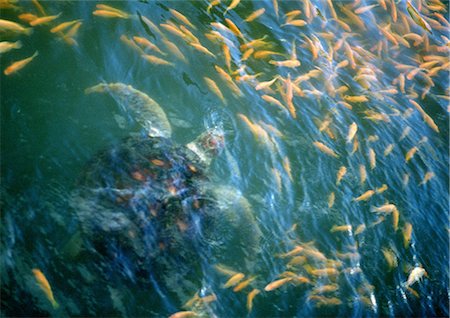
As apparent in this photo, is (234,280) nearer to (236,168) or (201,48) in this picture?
(236,168)

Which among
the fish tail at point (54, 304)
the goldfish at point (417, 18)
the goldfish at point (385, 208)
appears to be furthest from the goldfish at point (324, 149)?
the goldfish at point (417, 18)

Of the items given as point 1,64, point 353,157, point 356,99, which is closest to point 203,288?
point 353,157

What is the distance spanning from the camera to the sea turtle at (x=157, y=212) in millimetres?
3369

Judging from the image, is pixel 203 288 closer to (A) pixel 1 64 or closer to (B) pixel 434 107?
(A) pixel 1 64

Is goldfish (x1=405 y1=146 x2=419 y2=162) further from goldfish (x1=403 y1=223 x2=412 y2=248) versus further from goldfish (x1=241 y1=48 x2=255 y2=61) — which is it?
goldfish (x1=241 y1=48 x2=255 y2=61)

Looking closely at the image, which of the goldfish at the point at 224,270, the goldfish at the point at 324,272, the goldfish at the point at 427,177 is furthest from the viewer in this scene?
the goldfish at the point at 427,177

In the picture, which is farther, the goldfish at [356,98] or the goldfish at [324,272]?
the goldfish at [356,98]

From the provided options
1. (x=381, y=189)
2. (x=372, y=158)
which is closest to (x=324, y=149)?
(x=372, y=158)

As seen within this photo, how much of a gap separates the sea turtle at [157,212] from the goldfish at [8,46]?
5.61ft

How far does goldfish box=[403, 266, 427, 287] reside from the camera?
475 cm

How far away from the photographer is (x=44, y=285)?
308cm

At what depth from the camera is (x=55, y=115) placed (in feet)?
14.0

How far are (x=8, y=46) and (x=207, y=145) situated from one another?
2.47 meters

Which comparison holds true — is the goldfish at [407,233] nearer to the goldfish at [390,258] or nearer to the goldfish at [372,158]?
the goldfish at [390,258]
